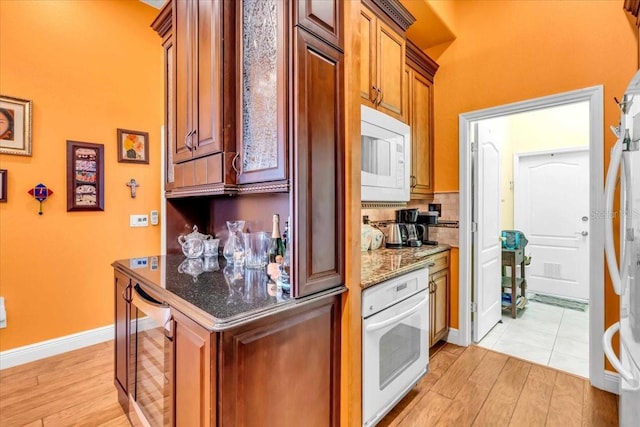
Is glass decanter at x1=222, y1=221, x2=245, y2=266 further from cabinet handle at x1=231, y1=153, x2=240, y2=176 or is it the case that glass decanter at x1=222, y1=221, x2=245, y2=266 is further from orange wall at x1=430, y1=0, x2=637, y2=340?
orange wall at x1=430, y1=0, x2=637, y2=340

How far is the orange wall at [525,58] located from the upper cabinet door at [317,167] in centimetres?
189

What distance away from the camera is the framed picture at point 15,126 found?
2316mm

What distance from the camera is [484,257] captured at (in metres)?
2.88

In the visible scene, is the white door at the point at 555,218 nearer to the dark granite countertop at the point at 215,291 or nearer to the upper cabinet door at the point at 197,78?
the dark granite countertop at the point at 215,291

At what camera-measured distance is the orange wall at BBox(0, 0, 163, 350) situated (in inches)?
93.7

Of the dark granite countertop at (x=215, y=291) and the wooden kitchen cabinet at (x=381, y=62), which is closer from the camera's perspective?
the dark granite countertop at (x=215, y=291)

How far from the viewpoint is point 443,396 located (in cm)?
203

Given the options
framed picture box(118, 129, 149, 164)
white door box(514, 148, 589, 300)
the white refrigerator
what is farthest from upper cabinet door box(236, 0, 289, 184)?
white door box(514, 148, 589, 300)

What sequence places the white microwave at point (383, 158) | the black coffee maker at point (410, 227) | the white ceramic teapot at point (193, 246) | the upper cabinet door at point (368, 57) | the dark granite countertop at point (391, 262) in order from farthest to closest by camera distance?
1. the black coffee maker at point (410, 227)
2. the white ceramic teapot at point (193, 246)
3. the upper cabinet door at point (368, 57)
4. the white microwave at point (383, 158)
5. the dark granite countertop at point (391, 262)

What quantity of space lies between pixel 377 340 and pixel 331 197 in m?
0.83

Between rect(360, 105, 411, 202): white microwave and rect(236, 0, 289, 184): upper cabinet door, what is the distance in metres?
0.68

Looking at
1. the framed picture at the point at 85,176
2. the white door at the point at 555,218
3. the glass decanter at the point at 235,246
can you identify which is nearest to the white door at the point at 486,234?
the white door at the point at 555,218

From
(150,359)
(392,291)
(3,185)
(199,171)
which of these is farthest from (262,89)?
(3,185)

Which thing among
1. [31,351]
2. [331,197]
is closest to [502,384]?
[331,197]
